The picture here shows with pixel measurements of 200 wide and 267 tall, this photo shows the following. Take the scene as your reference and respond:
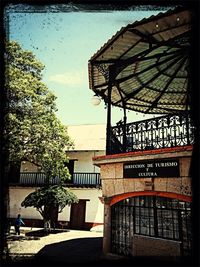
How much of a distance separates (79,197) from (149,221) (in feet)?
46.1

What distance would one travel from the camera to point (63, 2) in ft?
10.5

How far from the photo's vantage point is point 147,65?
325 inches

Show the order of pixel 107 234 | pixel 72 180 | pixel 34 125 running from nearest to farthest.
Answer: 1. pixel 107 234
2. pixel 34 125
3. pixel 72 180

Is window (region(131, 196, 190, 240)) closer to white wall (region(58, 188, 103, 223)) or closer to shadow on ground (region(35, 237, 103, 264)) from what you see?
shadow on ground (region(35, 237, 103, 264))

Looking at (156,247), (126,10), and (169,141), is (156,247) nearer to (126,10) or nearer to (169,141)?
(169,141)

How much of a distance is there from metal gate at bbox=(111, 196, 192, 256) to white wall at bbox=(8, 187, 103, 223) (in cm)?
1253

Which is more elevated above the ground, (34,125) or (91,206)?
(34,125)

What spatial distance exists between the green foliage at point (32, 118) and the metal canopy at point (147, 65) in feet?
18.6

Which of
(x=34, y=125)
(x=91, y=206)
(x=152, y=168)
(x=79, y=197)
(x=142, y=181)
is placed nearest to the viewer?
(x=152, y=168)

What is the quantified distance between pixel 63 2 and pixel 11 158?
10955 millimetres

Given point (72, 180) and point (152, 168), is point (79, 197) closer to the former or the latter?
point (72, 180)

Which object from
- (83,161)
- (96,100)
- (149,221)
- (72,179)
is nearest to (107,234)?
(149,221)

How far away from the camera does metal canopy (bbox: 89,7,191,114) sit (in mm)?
5993

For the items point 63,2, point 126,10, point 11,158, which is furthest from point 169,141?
point 11,158
